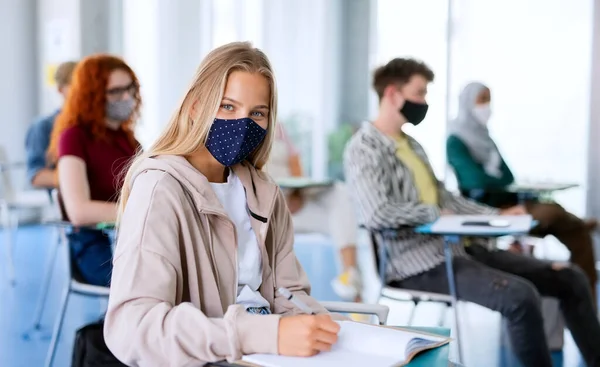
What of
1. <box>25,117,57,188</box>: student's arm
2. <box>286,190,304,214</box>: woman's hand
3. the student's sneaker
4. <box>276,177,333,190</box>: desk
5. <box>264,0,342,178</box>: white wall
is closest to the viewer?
<box>276,177,333,190</box>: desk

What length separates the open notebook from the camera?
125cm

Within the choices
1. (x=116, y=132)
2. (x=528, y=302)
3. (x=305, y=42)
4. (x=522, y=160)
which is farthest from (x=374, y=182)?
(x=305, y=42)

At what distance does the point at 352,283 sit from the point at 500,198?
88 centimetres

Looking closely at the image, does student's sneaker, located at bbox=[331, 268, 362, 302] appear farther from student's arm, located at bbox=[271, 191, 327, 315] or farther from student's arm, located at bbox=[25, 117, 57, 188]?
student's arm, located at bbox=[271, 191, 327, 315]

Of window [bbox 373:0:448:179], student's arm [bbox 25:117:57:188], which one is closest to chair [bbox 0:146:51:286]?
student's arm [bbox 25:117:57:188]

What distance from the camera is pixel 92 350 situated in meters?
1.56

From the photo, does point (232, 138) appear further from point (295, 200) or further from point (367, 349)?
point (295, 200)

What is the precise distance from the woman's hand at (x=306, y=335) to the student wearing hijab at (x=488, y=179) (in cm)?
277

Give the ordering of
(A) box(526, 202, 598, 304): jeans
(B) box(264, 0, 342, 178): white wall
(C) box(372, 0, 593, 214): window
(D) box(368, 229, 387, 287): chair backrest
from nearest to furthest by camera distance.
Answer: (D) box(368, 229, 387, 287): chair backrest → (A) box(526, 202, 598, 304): jeans → (C) box(372, 0, 593, 214): window → (B) box(264, 0, 342, 178): white wall

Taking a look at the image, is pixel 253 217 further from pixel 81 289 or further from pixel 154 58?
pixel 154 58

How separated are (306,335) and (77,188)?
74.3 inches

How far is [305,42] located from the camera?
660cm

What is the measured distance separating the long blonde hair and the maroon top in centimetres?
145

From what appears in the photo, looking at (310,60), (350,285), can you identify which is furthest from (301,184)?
(310,60)
